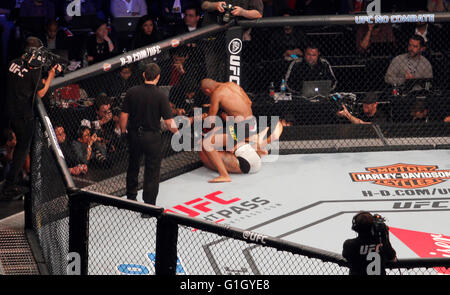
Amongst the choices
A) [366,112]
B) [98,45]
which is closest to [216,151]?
[366,112]

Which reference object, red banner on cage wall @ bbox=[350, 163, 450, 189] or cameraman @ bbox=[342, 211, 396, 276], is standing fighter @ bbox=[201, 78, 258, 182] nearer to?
red banner on cage wall @ bbox=[350, 163, 450, 189]

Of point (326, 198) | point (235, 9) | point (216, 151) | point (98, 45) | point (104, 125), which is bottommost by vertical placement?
point (326, 198)

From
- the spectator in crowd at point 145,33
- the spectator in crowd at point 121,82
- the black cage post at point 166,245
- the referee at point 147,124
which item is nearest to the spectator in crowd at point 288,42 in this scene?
the spectator in crowd at point 145,33

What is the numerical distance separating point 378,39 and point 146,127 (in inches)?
182

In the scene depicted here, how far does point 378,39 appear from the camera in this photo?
388 inches

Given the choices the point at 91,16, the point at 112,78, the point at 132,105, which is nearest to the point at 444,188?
the point at 132,105

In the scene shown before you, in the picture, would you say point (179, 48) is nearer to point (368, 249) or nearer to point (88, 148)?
point (88, 148)

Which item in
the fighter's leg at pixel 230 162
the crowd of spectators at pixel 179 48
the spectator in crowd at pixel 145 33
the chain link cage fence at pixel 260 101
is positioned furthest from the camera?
the spectator in crowd at pixel 145 33

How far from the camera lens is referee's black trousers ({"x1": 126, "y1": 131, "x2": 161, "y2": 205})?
6.36 metres

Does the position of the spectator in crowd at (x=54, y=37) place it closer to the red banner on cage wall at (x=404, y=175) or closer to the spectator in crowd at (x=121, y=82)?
the spectator in crowd at (x=121, y=82)

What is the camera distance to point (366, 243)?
3.52m

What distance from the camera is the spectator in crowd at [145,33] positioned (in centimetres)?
936

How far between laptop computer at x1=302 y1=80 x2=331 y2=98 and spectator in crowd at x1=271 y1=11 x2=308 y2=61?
1299 mm

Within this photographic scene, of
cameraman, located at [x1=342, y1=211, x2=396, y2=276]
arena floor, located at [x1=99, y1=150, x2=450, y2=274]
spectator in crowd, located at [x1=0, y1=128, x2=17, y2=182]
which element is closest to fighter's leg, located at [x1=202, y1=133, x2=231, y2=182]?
arena floor, located at [x1=99, y1=150, x2=450, y2=274]
